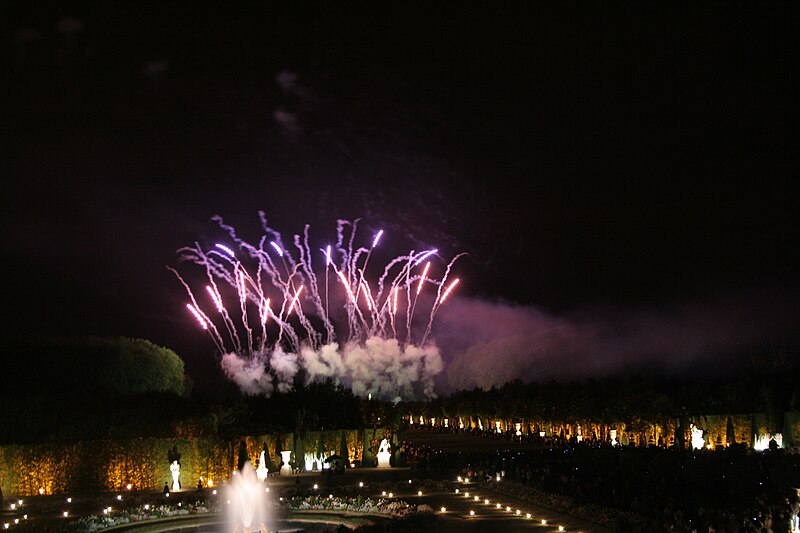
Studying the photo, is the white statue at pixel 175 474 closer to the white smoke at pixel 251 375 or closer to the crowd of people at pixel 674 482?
the crowd of people at pixel 674 482

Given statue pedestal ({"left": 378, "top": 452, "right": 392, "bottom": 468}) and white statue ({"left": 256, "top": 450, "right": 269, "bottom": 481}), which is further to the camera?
statue pedestal ({"left": 378, "top": 452, "right": 392, "bottom": 468})

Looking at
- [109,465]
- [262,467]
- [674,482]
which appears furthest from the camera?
[262,467]

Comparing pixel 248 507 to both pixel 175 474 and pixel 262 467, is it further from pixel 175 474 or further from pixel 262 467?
pixel 262 467

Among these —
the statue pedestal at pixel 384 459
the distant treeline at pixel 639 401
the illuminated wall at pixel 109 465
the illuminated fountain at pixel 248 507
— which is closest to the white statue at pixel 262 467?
the illuminated wall at pixel 109 465

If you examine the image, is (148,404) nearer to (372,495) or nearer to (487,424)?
(372,495)

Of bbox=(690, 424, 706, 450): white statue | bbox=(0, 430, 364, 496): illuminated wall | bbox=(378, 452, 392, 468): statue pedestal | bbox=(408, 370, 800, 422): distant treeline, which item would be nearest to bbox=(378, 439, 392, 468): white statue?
bbox=(378, 452, 392, 468): statue pedestal

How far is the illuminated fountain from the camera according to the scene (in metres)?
22.0

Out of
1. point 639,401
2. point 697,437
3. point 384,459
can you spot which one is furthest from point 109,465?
point 639,401

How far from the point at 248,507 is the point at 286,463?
17.5 m

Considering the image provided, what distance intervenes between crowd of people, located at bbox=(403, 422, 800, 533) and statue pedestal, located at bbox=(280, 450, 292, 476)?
6529mm

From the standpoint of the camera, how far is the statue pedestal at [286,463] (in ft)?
132

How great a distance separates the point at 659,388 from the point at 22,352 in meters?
44.0

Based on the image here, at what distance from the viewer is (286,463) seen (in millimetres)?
41125

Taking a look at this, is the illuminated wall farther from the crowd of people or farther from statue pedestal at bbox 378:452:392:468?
the crowd of people
